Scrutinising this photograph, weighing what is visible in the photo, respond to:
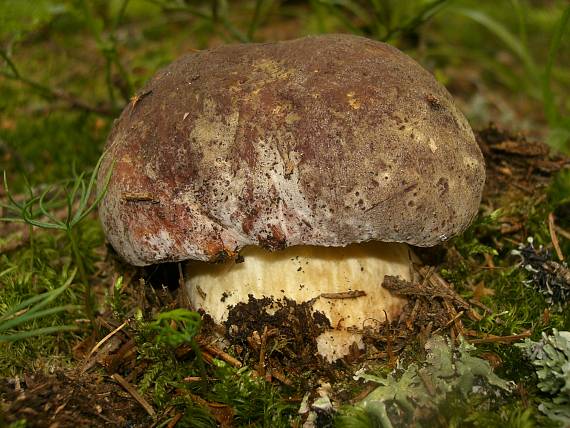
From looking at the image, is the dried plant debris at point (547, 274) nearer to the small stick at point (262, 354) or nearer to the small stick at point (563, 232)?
the small stick at point (563, 232)

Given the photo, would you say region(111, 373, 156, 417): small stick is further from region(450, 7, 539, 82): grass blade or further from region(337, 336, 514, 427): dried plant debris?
region(450, 7, 539, 82): grass blade

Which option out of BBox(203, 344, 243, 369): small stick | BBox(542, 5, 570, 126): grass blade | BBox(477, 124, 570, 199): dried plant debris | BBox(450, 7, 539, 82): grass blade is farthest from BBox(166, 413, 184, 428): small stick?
BBox(450, 7, 539, 82): grass blade

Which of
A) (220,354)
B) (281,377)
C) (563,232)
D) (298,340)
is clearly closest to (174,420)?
(220,354)

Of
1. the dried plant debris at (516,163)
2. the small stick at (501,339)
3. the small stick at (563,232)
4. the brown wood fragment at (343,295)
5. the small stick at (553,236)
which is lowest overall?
the small stick at (501,339)

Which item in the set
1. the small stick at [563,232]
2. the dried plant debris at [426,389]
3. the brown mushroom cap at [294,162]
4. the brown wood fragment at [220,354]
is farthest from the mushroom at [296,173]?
the small stick at [563,232]

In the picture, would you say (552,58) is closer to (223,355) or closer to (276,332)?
(276,332)
